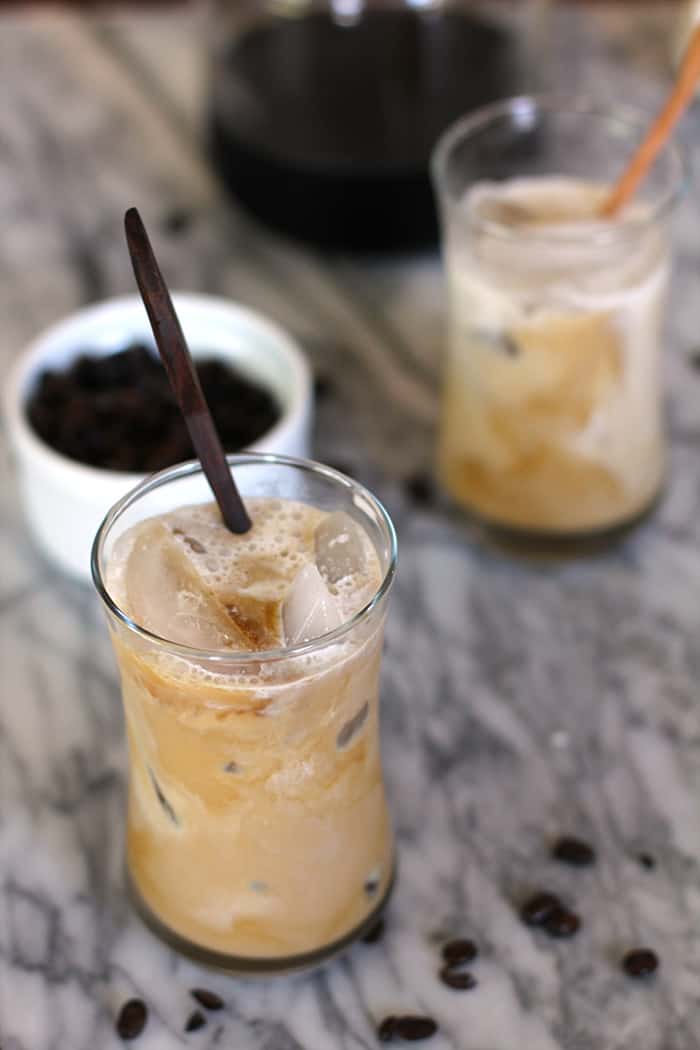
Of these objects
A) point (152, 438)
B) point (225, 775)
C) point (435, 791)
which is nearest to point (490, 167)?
point (152, 438)

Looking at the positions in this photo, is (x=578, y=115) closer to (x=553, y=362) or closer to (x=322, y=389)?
(x=553, y=362)

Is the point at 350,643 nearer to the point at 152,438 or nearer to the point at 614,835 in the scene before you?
the point at 614,835

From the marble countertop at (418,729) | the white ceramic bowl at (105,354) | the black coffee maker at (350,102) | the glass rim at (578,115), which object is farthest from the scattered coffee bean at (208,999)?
the black coffee maker at (350,102)

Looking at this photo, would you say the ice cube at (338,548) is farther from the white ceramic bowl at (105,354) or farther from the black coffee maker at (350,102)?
the black coffee maker at (350,102)

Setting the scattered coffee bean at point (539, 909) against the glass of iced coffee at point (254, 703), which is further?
the scattered coffee bean at point (539, 909)

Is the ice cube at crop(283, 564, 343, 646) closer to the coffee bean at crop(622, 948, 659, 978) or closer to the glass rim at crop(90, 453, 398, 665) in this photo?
the glass rim at crop(90, 453, 398, 665)

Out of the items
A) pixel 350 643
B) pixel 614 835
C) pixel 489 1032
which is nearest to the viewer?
pixel 350 643
